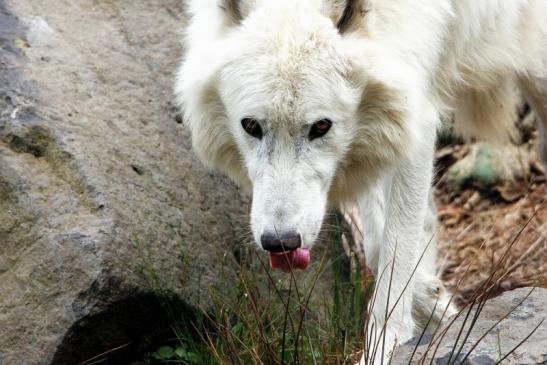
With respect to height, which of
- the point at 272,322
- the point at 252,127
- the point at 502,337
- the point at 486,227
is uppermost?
the point at 252,127

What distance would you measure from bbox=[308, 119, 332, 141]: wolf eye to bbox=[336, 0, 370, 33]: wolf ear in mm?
385

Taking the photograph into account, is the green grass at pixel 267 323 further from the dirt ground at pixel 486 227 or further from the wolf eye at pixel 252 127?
the dirt ground at pixel 486 227

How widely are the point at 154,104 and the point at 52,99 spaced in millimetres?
622

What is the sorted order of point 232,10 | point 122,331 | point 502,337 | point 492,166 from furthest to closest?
point 492,166
point 122,331
point 232,10
point 502,337

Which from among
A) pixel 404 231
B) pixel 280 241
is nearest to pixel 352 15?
pixel 280 241

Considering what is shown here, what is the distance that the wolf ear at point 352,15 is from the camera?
3658mm

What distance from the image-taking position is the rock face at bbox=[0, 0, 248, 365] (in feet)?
13.3

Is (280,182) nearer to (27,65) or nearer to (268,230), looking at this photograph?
(268,230)

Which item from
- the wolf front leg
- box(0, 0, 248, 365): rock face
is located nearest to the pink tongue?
the wolf front leg

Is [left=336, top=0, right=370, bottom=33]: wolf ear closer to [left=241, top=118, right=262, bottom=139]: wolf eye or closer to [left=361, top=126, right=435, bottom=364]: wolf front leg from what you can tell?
[left=241, top=118, right=262, bottom=139]: wolf eye

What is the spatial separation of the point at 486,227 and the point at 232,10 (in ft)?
12.7

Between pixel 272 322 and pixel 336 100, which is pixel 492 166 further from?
pixel 336 100

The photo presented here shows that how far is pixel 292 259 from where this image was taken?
3.60m

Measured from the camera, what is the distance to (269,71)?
3.54 meters
